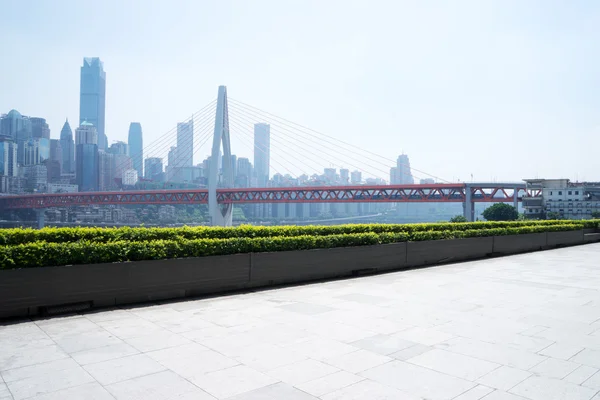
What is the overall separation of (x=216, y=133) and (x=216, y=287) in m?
46.0

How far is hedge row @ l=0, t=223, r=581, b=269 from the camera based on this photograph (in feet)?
19.8

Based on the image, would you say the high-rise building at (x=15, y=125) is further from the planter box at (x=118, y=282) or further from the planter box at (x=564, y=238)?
the planter box at (x=118, y=282)

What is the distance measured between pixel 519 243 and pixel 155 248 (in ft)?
43.9

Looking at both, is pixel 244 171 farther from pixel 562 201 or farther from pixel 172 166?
pixel 562 201

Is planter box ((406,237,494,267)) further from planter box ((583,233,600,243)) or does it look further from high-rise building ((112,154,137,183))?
high-rise building ((112,154,137,183))

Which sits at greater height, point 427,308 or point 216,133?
point 216,133

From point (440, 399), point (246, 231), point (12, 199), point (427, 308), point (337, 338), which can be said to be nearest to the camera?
point (440, 399)

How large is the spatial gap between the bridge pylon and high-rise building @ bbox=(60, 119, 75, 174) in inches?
2332

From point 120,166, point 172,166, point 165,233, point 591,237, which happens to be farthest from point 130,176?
point 165,233

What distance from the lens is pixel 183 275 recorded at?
289 inches

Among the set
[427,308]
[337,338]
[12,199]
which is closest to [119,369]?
[337,338]

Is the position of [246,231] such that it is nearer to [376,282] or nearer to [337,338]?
[376,282]

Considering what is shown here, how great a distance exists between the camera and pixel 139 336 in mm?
5184

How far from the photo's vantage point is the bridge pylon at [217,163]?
5012cm
